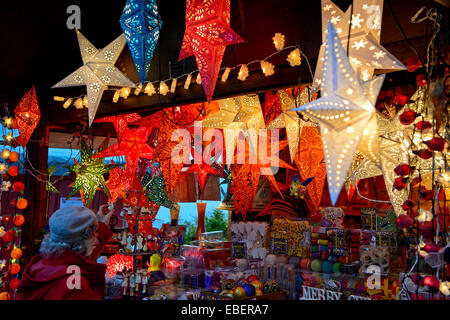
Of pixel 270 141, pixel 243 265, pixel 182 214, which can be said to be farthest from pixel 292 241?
pixel 182 214

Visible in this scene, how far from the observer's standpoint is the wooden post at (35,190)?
469cm

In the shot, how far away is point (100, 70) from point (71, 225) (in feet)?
3.38

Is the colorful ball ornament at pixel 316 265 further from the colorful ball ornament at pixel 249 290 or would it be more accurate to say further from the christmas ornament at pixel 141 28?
the christmas ornament at pixel 141 28

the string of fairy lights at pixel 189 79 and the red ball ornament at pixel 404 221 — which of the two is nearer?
the red ball ornament at pixel 404 221

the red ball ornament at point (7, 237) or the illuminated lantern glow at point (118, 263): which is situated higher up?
the red ball ornament at point (7, 237)

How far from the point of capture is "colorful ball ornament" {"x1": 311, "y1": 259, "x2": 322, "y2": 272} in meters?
3.88

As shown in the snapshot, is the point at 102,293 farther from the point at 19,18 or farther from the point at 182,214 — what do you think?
the point at 182,214

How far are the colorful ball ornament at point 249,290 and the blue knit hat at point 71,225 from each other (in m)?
1.52

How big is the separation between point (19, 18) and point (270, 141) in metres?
2.66

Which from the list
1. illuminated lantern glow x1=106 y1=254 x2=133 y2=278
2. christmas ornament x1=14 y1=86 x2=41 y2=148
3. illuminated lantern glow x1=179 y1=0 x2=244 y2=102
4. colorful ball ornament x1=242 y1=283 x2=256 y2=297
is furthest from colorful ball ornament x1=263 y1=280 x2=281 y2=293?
christmas ornament x1=14 y1=86 x2=41 y2=148

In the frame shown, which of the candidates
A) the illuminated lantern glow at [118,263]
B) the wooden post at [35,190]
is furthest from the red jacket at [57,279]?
the wooden post at [35,190]

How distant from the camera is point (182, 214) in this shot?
11.5 m

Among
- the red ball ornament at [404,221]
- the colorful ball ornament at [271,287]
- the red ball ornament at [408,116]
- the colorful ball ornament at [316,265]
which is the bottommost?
the colorful ball ornament at [271,287]

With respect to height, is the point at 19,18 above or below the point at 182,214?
above
